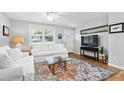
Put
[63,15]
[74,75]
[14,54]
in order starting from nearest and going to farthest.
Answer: [74,75]
[14,54]
[63,15]

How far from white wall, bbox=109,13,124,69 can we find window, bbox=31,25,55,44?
3.61 m

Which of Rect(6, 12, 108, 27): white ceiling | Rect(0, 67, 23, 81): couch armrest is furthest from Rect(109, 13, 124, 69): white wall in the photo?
Rect(0, 67, 23, 81): couch armrest

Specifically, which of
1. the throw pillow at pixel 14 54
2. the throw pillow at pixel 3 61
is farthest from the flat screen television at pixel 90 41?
the throw pillow at pixel 3 61

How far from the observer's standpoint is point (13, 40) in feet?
15.8

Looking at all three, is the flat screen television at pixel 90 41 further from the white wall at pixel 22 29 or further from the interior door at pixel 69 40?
the white wall at pixel 22 29

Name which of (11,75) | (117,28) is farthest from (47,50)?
(11,75)

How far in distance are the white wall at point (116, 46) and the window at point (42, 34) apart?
11.9 feet

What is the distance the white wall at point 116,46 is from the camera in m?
3.40

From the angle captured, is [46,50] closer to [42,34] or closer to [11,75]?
[42,34]

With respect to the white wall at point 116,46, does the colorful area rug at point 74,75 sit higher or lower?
lower

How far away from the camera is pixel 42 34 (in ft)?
20.3

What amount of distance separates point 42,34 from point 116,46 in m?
4.12

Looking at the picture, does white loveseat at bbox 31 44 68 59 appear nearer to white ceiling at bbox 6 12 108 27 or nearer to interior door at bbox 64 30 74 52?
white ceiling at bbox 6 12 108 27
